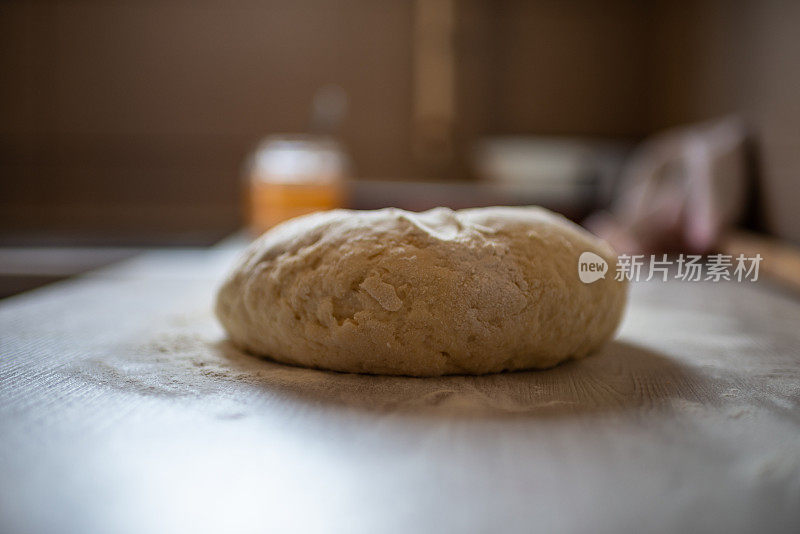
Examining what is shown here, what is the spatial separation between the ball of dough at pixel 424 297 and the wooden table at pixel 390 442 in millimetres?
32

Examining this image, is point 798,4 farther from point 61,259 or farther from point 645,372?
point 61,259

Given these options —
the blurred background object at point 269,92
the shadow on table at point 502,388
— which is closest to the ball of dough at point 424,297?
the shadow on table at point 502,388

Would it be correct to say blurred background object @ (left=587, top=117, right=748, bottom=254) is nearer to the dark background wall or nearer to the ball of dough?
the ball of dough

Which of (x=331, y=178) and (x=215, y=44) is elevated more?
(x=215, y=44)

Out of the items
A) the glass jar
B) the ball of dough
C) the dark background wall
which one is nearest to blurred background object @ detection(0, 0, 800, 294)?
the dark background wall

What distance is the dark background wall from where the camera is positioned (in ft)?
13.6

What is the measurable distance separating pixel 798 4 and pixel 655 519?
86.6 inches

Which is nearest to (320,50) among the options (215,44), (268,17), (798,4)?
(268,17)

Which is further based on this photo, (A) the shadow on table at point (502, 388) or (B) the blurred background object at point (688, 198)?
(B) the blurred background object at point (688, 198)

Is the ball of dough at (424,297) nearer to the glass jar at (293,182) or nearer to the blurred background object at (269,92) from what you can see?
the glass jar at (293,182)

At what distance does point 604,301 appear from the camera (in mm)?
865

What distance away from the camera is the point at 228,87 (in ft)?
13.9

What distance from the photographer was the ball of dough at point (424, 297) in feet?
2.53

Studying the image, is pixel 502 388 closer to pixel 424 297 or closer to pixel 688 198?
pixel 424 297
